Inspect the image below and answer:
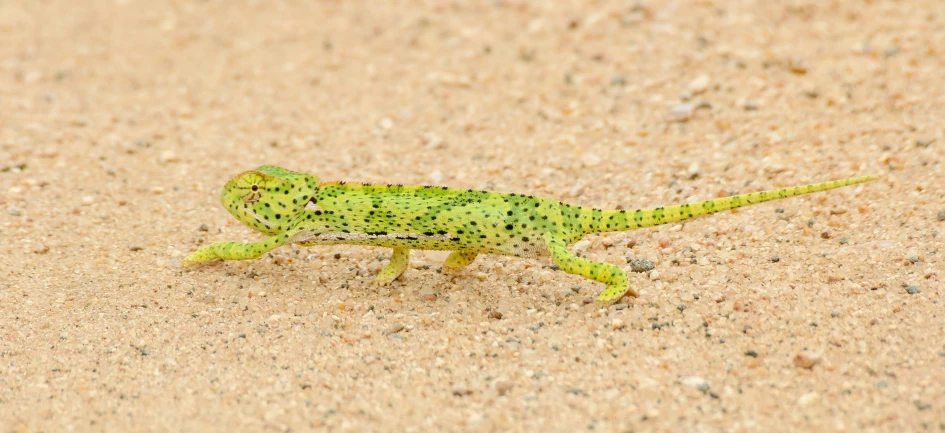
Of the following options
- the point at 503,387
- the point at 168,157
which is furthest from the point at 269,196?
the point at 168,157

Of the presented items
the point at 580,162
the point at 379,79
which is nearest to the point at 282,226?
the point at 580,162

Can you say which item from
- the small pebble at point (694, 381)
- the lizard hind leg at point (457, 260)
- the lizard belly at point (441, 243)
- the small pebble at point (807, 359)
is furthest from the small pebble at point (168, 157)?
the small pebble at point (807, 359)

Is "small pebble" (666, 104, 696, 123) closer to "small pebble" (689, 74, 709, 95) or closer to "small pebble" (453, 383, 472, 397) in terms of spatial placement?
"small pebble" (689, 74, 709, 95)

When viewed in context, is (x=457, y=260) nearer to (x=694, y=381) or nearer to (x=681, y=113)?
(x=694, y=381)

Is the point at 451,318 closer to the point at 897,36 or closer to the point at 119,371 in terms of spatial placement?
the point at 119,371

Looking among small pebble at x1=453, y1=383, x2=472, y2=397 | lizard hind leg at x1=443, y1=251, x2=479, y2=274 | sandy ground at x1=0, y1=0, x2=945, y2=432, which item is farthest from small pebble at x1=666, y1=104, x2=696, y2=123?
small pebble at x1=453, y1=383, x2=472, y2=397

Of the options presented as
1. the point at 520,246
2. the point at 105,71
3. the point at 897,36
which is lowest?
the point at 105,71
